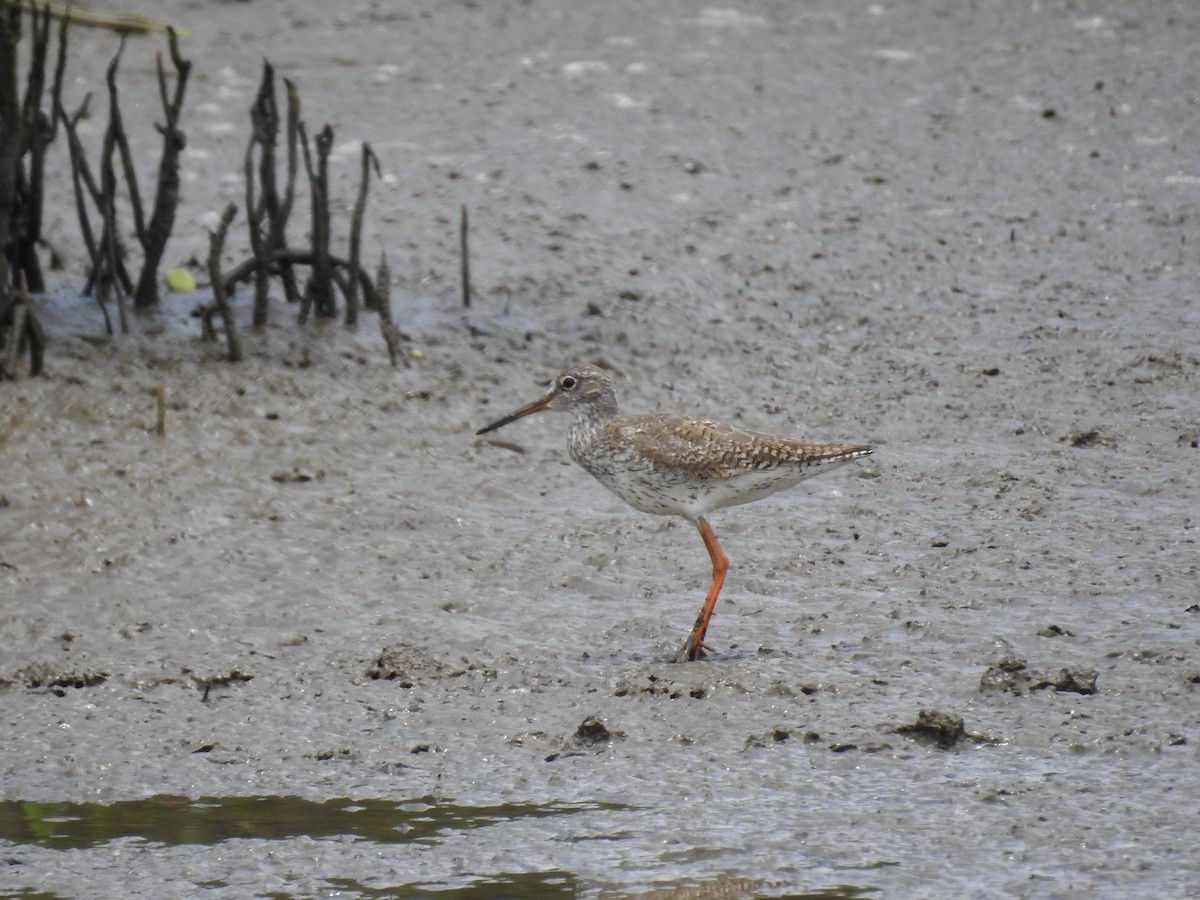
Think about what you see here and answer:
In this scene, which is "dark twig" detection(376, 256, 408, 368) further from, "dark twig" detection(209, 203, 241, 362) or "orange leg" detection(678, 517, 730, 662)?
"orange leg" detection(678, 517, 730, 662)

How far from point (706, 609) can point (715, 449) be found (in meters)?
0.64

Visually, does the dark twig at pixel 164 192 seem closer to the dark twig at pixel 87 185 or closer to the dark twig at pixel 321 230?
the dark twig at pixel 87 185

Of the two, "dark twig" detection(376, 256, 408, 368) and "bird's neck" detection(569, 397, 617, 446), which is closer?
"bird's neck" detection(569, 397, 617, 446)

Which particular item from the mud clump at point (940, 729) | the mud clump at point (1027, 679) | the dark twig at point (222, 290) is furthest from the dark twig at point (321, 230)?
the mud clump at point (940, 729)

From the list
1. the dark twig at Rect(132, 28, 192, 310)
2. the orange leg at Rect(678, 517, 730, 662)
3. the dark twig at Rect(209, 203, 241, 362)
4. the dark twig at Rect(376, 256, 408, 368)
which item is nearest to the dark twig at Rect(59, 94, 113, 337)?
the dark twig at Rect(132, 28, 192, 310)

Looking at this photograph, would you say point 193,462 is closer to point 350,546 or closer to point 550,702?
point 350,546

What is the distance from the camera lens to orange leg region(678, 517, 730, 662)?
20.6 feet

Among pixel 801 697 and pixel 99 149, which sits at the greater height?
pixel 99 149

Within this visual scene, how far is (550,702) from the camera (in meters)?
6.04

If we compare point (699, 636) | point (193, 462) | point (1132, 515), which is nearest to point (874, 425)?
point (1132, 515)

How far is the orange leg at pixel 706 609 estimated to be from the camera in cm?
627

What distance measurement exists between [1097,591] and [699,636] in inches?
64.3

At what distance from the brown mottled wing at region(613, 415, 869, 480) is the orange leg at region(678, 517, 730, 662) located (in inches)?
11.6

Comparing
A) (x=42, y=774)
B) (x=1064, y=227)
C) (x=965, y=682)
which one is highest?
(x=1064, y=227)
